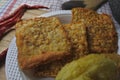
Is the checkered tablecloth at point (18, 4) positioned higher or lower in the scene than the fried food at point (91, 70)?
higher

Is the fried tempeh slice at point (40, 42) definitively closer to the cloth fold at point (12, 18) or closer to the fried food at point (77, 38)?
the fried food at point (77, 38)

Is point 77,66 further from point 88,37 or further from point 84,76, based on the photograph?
point 88,37

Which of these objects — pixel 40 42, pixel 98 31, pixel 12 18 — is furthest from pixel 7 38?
pixel 98 31

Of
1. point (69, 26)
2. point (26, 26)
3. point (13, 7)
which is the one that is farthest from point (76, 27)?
point (13, 7)

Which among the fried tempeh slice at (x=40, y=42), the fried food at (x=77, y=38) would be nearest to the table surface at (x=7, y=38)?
the fried tempeh slice at (x=40, y=42)

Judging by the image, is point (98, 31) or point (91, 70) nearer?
point (91, 70)

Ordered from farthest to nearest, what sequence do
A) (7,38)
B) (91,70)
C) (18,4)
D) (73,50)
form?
(18,4) < (7,38) < (73,50) < (91,70)

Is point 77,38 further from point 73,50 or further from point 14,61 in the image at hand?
point 14,61
